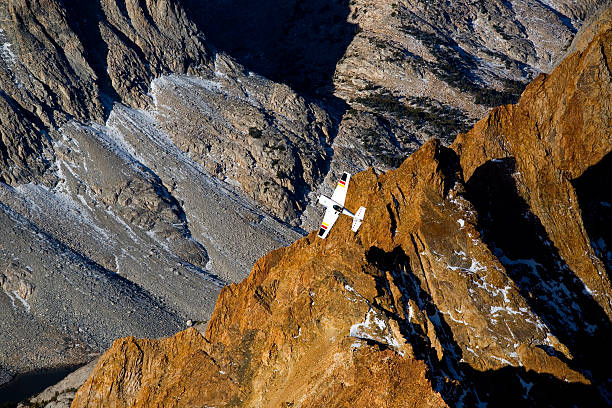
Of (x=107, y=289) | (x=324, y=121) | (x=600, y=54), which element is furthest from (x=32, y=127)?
(x=600, y=54)

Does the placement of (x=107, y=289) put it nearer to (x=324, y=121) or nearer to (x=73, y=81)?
(x=73, y=81)

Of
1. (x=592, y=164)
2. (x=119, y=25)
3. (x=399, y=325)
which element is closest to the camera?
(x=399, y=325)

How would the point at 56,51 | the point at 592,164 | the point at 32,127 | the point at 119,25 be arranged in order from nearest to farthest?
1. the point at 592,164
2. the point at 32,127
3. the point at 56,51
4. the point at 119,25

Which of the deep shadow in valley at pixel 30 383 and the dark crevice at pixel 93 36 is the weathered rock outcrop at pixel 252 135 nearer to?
the dark crevice at pixel 93 36

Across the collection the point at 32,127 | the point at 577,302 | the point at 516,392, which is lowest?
the point at 32,127

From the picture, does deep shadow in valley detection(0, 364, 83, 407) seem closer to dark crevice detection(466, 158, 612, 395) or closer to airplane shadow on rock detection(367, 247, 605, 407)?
dark crevice detection(466, 158, 612, 395)

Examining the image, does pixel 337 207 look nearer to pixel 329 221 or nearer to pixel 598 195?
pixel 329 221

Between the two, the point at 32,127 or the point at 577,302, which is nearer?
the point at 577,302
